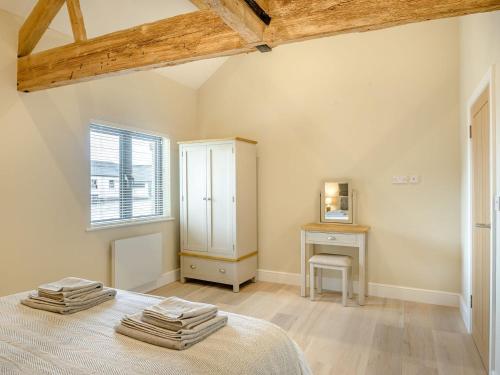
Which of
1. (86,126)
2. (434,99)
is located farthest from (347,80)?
(86,126)

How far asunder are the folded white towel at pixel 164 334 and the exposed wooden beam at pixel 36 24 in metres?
2.46

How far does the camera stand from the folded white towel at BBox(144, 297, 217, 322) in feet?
4.74

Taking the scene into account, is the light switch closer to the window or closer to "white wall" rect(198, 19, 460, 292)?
"white wall" rect(198, 19, 460, 292)

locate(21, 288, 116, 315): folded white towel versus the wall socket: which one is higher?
the wall socket

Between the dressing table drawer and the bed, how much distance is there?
7.07ft

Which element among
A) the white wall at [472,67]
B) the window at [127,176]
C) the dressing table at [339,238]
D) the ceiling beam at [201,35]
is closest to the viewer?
the ceiling beam at [201,35]

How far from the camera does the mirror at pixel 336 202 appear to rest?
386 cm

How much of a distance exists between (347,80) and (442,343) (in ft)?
9.18

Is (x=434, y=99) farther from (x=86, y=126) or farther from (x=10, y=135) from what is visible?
(x=10, y=135)

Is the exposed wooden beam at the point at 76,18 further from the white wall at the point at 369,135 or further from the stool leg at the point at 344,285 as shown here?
the stool leg at the point at 344,285

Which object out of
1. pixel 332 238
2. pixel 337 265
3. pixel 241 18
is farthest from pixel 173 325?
pixel 332 238

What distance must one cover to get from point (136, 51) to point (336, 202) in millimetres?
2647

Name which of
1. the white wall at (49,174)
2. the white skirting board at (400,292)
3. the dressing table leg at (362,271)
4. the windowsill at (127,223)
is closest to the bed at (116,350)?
the white wall at (49,174)

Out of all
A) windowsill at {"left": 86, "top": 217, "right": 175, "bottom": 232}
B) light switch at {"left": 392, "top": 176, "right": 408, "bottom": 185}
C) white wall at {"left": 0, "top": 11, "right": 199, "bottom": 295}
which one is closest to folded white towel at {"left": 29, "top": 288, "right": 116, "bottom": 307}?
white wall at {"left": 0, "top": 11, "right": 199, "bottom": 295}
